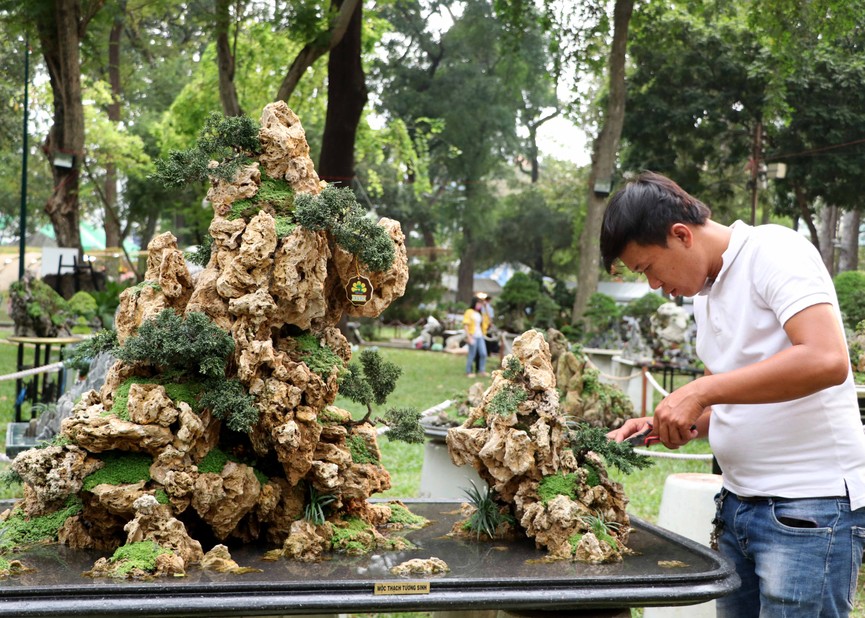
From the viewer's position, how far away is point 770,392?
235 centimetres

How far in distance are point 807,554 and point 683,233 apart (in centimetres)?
98

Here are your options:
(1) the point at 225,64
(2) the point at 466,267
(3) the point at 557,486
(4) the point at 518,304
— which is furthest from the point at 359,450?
(2) the point at 466,267

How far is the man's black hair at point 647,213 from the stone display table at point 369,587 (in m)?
1.04

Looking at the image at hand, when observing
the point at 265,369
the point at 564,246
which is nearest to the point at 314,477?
the point at 265,369

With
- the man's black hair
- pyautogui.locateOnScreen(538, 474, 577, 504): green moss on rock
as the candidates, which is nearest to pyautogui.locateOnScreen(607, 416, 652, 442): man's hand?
pyautogui.locateOnScreen(538, 474, 577, 504): green moss on rock

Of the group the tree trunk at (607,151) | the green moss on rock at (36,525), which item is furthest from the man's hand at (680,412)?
the tree trunk at (607,151)

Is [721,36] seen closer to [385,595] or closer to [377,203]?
[377,203]

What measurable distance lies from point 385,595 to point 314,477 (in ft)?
2.75

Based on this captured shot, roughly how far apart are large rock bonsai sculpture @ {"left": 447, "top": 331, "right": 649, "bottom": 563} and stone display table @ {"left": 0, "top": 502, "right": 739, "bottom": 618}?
7.8 inches

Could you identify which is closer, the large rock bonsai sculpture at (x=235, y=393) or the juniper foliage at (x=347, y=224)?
the large rock bonsai sculpture at (x=235, y=393)

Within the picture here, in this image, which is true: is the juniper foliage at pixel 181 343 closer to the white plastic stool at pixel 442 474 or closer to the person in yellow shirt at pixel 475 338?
the white plastic stool at pixel 442 474

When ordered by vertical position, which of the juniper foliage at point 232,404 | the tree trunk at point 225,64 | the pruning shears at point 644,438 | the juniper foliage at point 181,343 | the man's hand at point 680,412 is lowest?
the pruning shears at point 644,438

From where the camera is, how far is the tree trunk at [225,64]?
39.5ft

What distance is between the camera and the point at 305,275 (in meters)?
3.29
